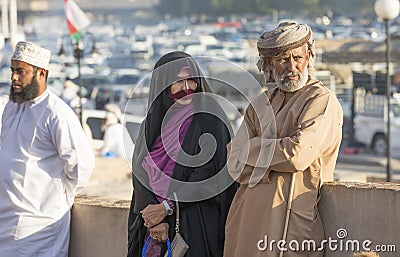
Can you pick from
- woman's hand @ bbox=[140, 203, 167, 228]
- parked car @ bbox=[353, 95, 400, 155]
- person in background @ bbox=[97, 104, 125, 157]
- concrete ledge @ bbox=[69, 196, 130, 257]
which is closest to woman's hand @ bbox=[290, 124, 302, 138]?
woman's hand @ bbox=[140, 203, 167, 228]

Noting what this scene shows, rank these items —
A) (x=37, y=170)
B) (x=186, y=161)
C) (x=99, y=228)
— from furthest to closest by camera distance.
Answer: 1. (x=99, y=228)
2. (x=37, y=170)
3. (x=186, y=161)

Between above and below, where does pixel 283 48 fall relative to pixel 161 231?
above

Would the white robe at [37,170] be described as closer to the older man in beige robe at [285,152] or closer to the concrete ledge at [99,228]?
the concrete ledge at [99,228]

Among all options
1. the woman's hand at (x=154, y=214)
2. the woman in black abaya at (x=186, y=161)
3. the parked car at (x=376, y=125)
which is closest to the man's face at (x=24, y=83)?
the woman in black abaya at (x=186, y=161)

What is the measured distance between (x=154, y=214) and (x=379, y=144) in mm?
21360

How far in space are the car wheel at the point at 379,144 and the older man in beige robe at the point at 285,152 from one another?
70.1ft

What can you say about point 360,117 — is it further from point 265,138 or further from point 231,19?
point 231,19

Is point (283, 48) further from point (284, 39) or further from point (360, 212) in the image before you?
point (360, 212)

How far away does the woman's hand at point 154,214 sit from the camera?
14.6 ft

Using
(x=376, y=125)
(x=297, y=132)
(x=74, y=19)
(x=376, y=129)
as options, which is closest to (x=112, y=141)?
(x=74, y=19)

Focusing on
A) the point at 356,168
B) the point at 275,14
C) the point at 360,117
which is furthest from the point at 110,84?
the point at 275,14

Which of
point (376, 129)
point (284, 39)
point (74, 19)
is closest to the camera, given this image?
point (284, 39)

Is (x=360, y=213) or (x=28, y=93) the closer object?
(x=360, y=213)

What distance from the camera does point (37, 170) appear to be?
5230 mm
